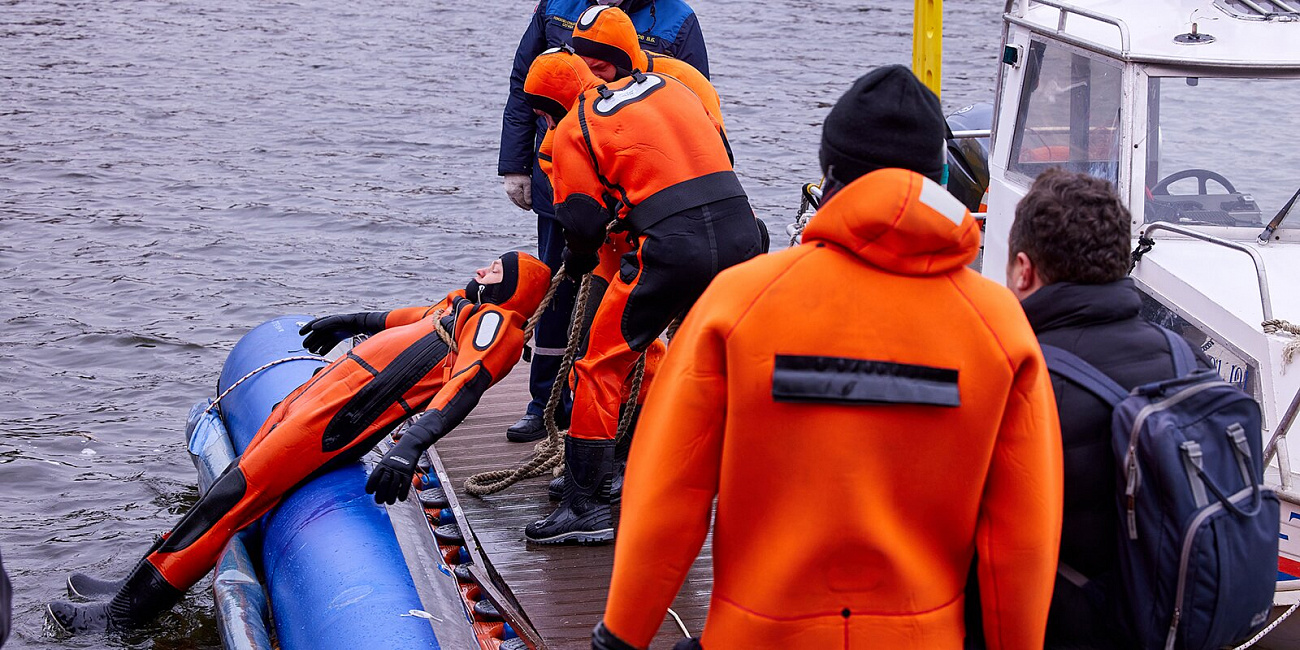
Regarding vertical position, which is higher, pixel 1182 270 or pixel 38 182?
pixel 1182 270

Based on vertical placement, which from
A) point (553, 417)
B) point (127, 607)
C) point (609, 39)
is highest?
point (609, 39)

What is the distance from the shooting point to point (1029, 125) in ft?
19.8

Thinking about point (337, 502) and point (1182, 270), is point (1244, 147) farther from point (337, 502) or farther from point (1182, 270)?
point (337, 502)

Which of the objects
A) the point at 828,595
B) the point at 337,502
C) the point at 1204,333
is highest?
the point at 828,595

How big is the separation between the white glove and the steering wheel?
2.65m

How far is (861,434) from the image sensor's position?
7.16 ft

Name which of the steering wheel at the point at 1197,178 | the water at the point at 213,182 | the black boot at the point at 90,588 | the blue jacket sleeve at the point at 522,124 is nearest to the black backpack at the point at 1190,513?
the steering wheel at the point at 1197,178

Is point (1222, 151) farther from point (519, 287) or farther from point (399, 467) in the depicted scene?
point (399, 467)

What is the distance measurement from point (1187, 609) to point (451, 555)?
3.23 m

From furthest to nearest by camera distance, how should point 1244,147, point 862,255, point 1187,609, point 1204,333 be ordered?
point 1244,147 → point 1204,333 → point 1187,609 → point 862,255

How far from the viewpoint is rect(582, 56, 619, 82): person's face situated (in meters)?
4.44

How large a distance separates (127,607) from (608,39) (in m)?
2.96

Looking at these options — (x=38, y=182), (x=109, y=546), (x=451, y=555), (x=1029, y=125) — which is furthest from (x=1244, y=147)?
(x=38, y=182)

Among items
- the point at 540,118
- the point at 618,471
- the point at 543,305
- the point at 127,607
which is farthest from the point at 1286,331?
the point at 127,607
